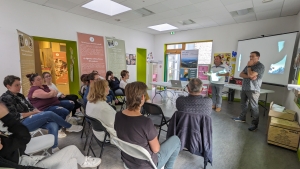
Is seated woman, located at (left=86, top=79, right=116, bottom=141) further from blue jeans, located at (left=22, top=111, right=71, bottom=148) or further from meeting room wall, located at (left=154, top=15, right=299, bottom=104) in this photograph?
meeting room wall, located at (left=154, top=15, right=299, bottom=104)

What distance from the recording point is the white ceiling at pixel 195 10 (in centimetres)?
355

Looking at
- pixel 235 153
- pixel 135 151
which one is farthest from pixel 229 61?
pixel 135 151

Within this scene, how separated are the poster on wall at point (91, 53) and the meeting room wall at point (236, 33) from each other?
134 inches

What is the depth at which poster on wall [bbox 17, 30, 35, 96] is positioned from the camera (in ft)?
10.3

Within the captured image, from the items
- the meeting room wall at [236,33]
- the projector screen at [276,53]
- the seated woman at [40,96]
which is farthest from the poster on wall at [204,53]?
the seated woman at [40,96]

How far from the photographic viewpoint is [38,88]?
97.6 inches

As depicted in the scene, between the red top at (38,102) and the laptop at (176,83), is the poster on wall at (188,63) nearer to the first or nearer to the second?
the laptop at (176,83)

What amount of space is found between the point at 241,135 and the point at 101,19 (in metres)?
5.27

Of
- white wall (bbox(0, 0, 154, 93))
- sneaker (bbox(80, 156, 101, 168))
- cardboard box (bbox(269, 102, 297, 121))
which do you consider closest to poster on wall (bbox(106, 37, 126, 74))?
white wall (bbox(0, 0, 154, 93))

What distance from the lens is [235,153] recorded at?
87.4 inches

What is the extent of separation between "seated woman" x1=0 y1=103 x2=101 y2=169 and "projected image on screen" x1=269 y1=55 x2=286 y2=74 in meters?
5.04

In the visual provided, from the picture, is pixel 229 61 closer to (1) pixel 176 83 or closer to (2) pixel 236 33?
(2) pixel 236 33

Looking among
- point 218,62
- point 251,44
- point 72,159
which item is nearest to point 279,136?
point 218,62

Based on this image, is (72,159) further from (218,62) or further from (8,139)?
(218,62)
